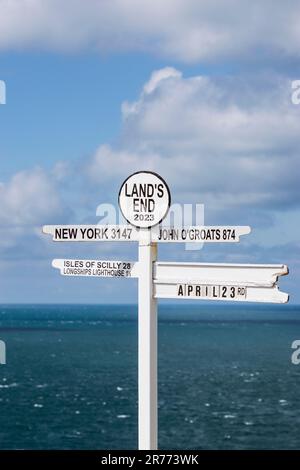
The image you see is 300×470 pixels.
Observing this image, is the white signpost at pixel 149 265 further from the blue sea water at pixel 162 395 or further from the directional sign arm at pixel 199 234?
the blue sea water at pixel 162 395

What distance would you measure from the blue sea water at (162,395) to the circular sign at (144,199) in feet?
107

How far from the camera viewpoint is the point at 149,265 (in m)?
6.30

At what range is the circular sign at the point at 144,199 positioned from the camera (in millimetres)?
6309

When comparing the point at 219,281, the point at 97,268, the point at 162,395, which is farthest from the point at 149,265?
the point at 162,395

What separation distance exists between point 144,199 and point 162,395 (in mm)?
44929

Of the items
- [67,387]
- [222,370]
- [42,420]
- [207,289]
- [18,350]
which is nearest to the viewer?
[207,289]

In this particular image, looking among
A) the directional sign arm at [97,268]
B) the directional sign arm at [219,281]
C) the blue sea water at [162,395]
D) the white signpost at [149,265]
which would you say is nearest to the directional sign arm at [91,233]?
the white signpost at [149,265]

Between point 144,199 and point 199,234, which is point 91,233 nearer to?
point 144,199

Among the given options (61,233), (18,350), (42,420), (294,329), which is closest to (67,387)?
(42,420)

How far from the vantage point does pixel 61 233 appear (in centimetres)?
662
